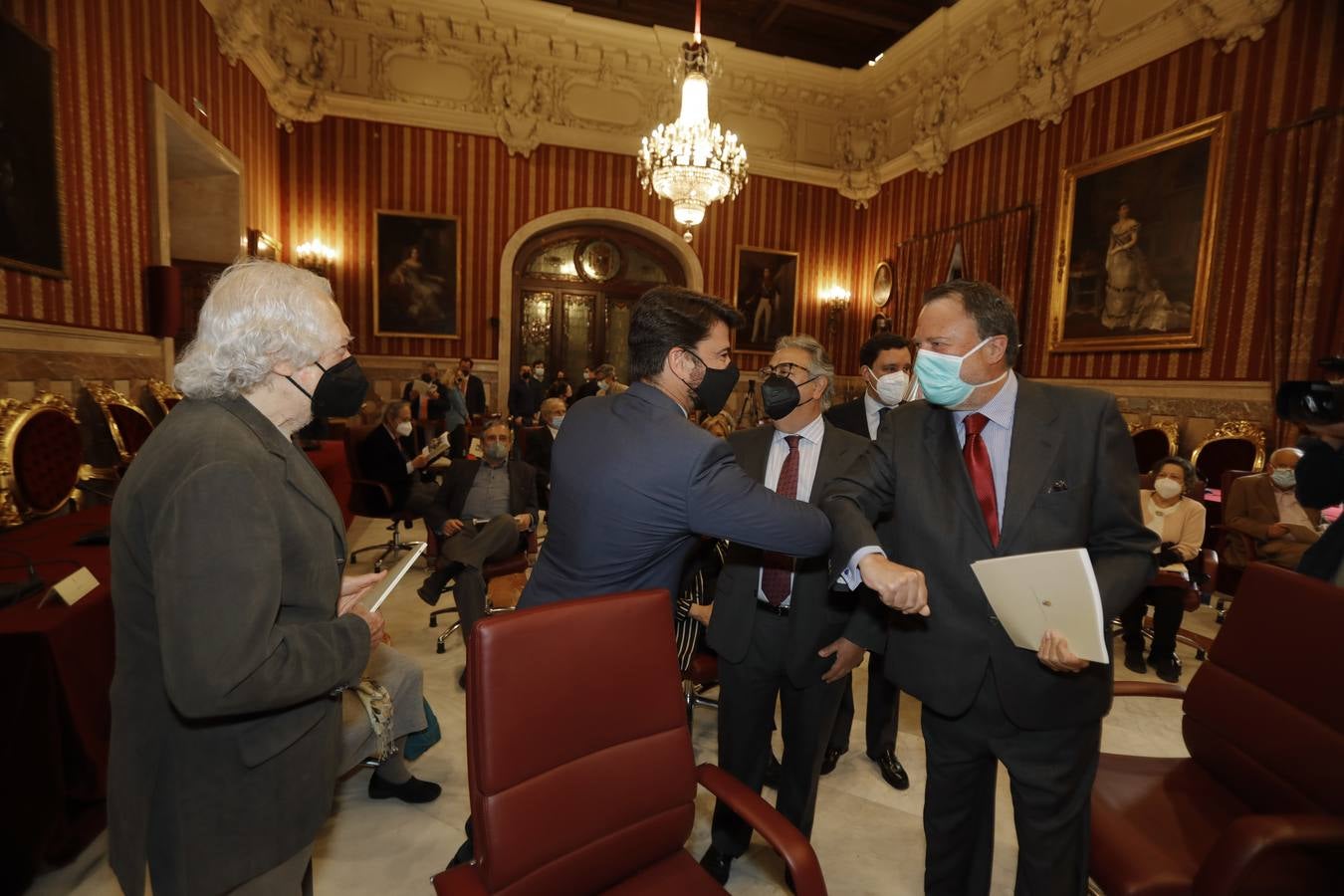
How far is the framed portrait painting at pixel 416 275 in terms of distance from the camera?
10180mm

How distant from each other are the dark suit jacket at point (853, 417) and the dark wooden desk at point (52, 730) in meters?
3.08

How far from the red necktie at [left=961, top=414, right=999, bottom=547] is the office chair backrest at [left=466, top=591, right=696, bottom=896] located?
82 centimetres

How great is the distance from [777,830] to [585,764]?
42 cm

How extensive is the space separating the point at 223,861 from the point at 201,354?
3.16ft

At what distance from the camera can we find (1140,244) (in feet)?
23.4

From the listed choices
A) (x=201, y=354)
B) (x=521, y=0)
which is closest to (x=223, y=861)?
(x=201, y=354)

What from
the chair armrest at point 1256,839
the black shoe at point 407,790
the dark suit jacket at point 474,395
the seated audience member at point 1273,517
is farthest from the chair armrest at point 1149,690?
the dark suit jacket at point 474,395

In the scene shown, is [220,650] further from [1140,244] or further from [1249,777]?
[1140,244]

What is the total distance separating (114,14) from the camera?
15.5 ft

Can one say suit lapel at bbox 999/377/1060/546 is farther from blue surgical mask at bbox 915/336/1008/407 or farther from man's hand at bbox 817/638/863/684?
man's hand at bbox 817/638/863/684

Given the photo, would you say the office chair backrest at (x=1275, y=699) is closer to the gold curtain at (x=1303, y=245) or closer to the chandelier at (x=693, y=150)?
the gold curtain at (x=1303, y=245)

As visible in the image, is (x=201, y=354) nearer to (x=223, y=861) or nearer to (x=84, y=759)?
(x=223, y=861)

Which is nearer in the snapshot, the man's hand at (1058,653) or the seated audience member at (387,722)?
the man's hand at (1058,653)

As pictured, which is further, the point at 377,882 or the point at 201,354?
the point at 377,882
